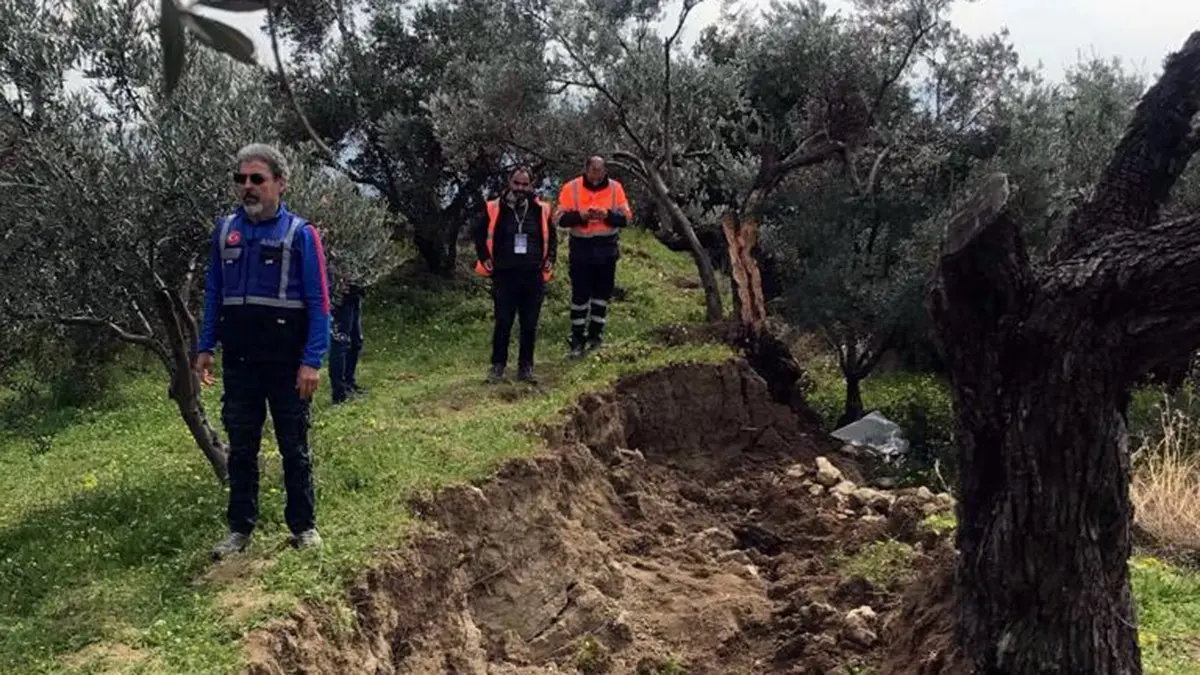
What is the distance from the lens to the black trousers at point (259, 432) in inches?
245

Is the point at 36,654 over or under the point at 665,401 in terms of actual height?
under

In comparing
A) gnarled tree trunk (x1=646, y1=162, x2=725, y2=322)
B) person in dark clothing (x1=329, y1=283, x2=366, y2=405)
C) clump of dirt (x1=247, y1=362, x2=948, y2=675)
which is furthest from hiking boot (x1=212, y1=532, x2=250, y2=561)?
gnarled tree trunk (x1=646, y1=162, x2=725, y2=322)

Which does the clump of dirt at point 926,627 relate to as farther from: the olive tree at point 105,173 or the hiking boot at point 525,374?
the hiking boot at point 525,374

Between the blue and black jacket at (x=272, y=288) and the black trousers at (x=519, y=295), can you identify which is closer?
the blue and black jacket at (x=272, y=288)

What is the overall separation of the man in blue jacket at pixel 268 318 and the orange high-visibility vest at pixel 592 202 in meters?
5.79

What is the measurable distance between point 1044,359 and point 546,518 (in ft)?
14.2

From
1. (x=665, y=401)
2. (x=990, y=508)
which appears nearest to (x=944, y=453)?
(x=665, y=401)

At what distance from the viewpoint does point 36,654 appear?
17.3 ft

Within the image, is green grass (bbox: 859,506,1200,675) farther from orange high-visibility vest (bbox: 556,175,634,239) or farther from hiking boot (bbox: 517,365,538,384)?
orange high-visibility vest (bbox: 556,175,634,239)

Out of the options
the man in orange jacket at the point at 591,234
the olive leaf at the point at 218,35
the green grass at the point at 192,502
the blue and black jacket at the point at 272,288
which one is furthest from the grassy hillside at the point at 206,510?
the olive leaf at the point at 218,35

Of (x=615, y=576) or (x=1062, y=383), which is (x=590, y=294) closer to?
(x=615, y=576)

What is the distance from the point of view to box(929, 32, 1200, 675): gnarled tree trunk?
431 cm

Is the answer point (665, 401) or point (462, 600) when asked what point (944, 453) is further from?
point (462, 600)

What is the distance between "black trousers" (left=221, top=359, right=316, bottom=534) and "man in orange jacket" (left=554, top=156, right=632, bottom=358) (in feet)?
19.2
